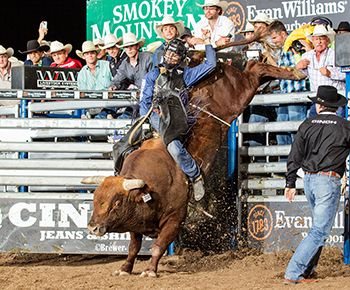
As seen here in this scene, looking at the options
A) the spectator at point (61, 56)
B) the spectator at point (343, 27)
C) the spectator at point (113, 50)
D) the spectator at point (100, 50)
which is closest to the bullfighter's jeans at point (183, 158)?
the spectator at point (343, 27)

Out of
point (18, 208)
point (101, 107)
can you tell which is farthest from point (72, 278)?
point (101, 107)

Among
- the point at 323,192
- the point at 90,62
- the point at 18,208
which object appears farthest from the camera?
the point at 90,62

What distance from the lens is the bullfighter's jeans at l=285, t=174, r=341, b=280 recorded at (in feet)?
25.0

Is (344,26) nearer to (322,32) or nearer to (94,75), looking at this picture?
(322,32)

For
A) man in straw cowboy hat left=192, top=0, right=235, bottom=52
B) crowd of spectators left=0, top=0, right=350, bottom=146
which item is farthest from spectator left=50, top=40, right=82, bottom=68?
man in straw cowboy hat left=192, top=0, right=235, bottom=52

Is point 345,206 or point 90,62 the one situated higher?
point 90,62

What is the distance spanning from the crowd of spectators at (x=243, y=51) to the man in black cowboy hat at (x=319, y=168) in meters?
1.17

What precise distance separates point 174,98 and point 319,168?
1.72 meters

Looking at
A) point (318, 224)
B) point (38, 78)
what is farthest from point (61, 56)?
point (318, 224)

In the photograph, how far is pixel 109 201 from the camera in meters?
8.11

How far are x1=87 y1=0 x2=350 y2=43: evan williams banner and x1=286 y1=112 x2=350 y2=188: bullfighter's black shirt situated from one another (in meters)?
3.63

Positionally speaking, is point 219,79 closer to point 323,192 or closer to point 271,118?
point 271,118

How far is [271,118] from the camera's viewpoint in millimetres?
9758

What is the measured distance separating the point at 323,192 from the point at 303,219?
1.52 meters
